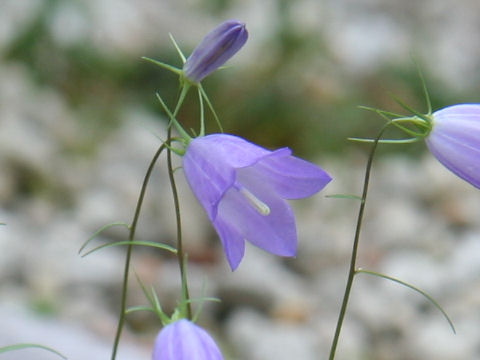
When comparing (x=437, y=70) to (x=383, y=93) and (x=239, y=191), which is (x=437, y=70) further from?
(x=239, y=191)

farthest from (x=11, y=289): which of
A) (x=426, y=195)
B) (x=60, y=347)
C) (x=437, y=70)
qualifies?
(x=437, y=70)

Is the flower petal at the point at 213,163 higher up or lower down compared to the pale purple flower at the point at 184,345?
higher up

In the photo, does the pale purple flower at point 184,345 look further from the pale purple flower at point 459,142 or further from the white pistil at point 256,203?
the pale purple flower at point 459,142

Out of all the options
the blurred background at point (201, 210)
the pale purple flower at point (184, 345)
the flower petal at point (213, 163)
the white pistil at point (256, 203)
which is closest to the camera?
the pale purple flower at point (184, 345)

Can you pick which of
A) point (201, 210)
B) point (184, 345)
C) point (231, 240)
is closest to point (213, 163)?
point (231, 240)

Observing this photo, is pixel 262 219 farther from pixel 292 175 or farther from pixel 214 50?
pixel 214 50

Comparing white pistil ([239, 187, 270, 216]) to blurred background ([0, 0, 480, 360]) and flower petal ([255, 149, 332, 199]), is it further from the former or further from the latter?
blurred background ([0, 0, 480, 360])

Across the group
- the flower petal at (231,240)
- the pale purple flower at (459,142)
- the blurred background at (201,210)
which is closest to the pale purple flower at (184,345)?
the flower petal at (231,240)
